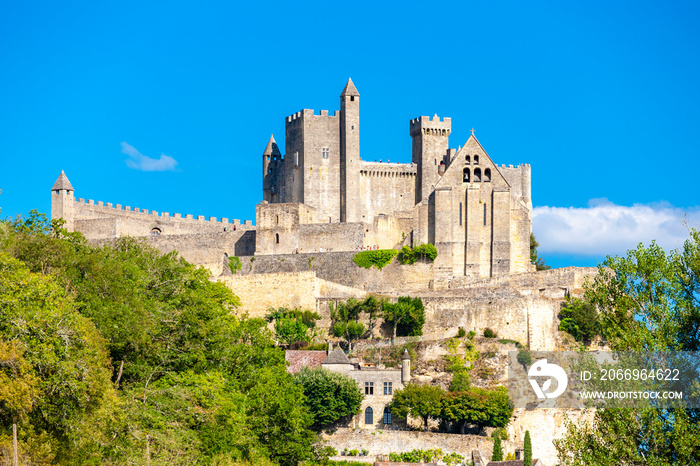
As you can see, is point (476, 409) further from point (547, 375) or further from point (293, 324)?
point (293, 324)

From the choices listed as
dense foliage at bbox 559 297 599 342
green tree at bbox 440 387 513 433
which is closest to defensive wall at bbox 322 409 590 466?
green tree at bbox 440 387 513 433

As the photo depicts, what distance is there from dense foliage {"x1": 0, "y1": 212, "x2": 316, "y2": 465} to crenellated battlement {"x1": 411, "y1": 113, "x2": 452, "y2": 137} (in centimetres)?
3110

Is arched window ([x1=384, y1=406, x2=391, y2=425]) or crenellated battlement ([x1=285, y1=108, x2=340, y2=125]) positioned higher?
crenellated battlement ([x1=285, y1=108, x2=340, y2=125])

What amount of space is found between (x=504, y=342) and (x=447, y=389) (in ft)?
16.6

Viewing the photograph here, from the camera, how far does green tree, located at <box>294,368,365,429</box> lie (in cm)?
5328

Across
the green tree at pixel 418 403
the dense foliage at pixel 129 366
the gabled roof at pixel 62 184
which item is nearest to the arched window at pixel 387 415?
the green tree at pixel 418 403

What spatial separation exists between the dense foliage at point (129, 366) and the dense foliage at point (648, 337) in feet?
46.5

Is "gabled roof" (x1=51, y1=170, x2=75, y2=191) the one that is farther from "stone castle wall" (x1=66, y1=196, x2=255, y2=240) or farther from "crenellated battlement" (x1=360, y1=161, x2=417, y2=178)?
"crenellated battlement" (x1=360, y1=161, x2=417, y2=178)

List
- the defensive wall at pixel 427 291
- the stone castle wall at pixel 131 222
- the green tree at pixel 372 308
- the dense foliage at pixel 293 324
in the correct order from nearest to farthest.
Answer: the defensive wall at pixel 427 291 < the dense foliage at pixel 293 324 < the green tree at pixel 372 308 < the stone castle wall at pixel 131 222

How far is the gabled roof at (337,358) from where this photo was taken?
2244 inches

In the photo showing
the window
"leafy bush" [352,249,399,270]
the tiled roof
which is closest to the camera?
the window

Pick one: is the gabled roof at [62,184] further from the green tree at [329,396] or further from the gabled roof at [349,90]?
the green tree at [329,396]

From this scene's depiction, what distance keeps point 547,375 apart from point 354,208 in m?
24.4

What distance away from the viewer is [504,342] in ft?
196
